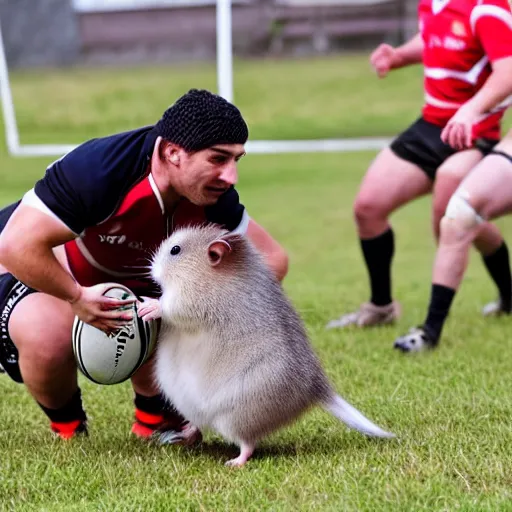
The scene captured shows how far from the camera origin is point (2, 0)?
10742 mm

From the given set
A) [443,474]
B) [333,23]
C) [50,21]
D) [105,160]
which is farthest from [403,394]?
[50,21]

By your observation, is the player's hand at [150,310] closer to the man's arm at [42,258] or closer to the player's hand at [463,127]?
the man's arm at [42,258]

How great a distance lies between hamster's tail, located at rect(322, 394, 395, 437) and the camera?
10.2ft

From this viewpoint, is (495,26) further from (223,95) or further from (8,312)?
(223,95)

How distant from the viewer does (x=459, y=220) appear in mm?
4520

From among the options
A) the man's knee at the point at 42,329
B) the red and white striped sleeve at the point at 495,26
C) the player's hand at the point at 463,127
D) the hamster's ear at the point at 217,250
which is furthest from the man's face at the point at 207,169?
the red and white striped sleeve at the point at 495,26

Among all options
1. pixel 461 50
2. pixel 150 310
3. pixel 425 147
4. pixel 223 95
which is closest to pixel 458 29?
pixel 461 50

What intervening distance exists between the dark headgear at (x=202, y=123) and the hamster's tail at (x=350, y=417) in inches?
37.2

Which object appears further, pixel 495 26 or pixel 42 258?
pixel 495 26

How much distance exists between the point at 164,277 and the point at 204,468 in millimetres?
625

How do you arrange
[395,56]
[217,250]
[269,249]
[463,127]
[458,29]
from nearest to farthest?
[217,250]
[269,249]
[463,127]
[458,29]
[395,56]

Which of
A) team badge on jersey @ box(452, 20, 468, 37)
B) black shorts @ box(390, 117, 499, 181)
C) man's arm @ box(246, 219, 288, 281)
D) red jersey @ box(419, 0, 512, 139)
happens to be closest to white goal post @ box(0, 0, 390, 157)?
black shorts @ box(390, 117, 499, 181)

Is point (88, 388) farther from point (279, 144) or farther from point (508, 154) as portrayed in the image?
point (279, 144)

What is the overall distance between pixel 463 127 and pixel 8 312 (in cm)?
227
